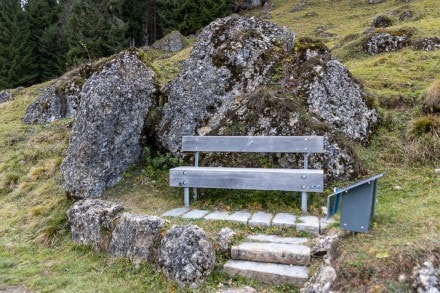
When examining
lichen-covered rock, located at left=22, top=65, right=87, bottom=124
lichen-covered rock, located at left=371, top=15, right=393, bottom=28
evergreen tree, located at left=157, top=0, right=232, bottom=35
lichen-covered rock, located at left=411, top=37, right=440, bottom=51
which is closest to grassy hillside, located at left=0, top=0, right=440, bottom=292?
lichen-covered rock, located at left=411, top=37, right=440, bottom=51

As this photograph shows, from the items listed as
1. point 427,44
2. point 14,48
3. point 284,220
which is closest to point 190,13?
point 14,48

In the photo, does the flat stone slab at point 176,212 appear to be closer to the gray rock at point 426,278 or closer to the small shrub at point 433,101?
the gray rock at point 426,278

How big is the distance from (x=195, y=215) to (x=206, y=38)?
389cm

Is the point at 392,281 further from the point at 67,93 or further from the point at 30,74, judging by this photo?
the point at 30,74

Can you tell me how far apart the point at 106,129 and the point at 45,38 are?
27638mm

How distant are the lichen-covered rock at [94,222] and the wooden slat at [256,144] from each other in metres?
1.61

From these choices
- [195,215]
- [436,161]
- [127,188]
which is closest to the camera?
[195,215]

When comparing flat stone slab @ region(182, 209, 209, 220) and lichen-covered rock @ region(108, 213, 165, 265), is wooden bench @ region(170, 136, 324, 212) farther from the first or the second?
lichen-covered rock @ region(108, 213, 165, 265)

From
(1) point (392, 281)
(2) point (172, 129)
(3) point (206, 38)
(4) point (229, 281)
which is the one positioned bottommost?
(4) point (229, 281)

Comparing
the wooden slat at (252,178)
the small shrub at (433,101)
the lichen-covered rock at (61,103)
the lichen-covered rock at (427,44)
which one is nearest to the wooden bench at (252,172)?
the wooden slat at (252,178)

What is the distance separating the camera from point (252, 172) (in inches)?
203

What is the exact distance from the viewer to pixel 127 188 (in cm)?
641

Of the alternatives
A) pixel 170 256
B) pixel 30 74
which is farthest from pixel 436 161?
pixel 30 74

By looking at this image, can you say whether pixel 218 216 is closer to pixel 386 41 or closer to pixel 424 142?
pixel 424 142
